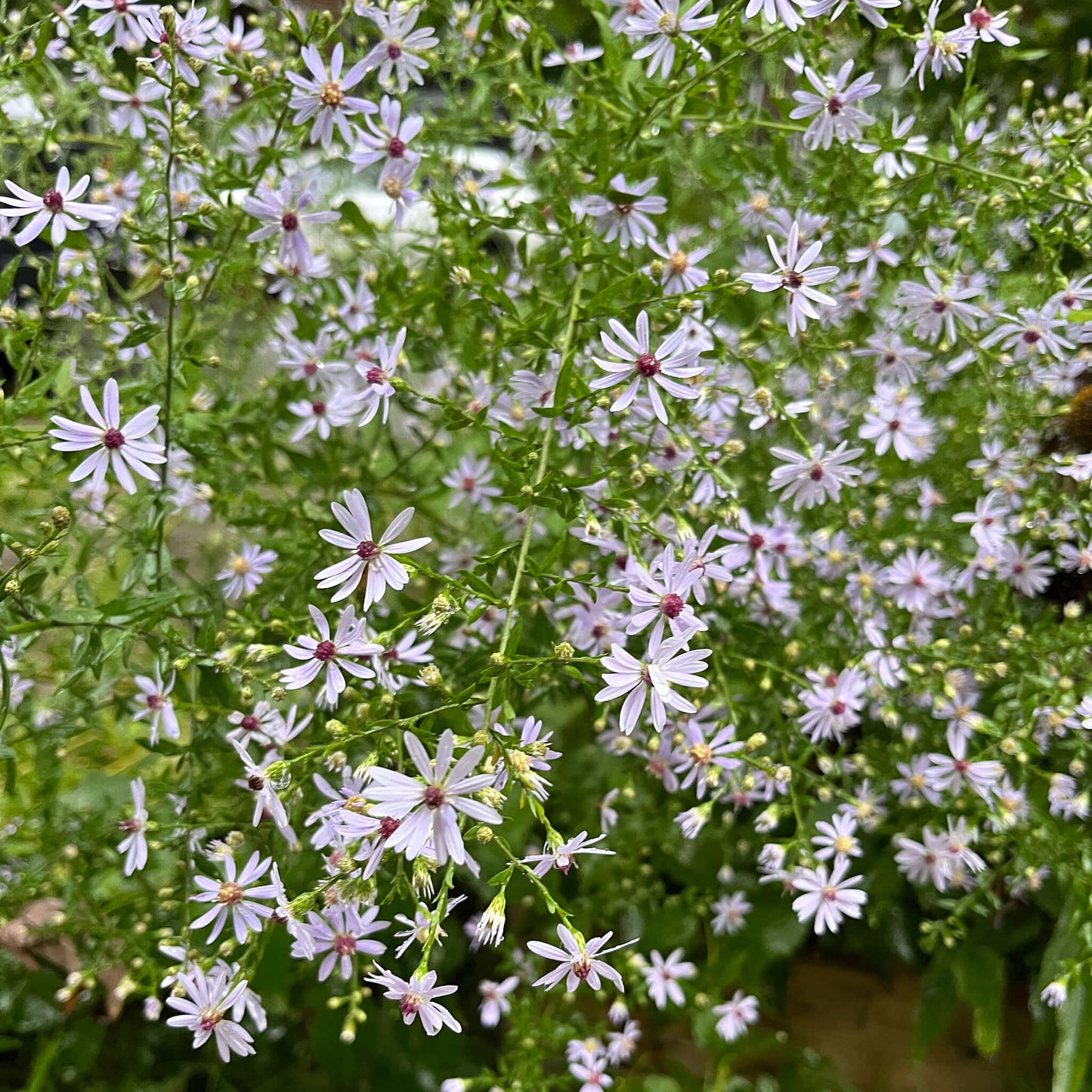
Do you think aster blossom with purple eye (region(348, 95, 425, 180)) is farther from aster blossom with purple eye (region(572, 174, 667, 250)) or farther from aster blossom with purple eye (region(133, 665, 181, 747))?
aster blossom with purple eye (region(133, 665, 181, 747))

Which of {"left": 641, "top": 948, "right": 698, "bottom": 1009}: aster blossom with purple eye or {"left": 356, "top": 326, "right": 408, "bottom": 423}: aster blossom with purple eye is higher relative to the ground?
{"left": 356, "top": 326, "right": 408, "bottom": 423}: aster blossom with purple eye

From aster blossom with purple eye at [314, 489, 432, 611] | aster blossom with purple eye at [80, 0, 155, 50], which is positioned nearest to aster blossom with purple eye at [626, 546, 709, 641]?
aster blossom with purple eye at [314, 489, 432, 611]

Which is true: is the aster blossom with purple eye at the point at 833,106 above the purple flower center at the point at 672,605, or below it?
above

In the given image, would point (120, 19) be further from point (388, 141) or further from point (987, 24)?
point (987, 24)

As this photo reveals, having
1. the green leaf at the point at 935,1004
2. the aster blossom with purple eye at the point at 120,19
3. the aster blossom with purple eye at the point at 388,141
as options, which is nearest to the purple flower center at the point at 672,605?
the aster blossom with purple eye at the point at 388,141

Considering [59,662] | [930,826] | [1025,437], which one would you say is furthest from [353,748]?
[1025,437]

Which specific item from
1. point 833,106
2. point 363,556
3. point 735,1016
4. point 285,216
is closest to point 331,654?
point 363,556

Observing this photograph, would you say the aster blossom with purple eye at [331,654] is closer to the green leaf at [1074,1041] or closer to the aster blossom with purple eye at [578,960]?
the aster blossom with purple eye at [578,960]
